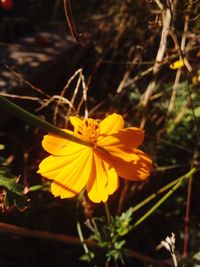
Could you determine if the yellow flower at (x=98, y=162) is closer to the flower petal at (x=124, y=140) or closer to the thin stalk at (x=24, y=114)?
the flower petal at (x=124, y=140)

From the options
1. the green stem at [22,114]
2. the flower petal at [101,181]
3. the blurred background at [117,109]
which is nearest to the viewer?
the green stem at [22,114]

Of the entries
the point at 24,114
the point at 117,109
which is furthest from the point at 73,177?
the point at 117,109

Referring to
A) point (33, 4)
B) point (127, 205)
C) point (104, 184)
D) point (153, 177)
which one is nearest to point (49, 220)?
point (127, 205)

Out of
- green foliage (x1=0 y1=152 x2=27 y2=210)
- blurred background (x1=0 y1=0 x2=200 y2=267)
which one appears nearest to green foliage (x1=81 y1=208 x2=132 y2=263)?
blurred background (x1=0 y1=0 x2=200 y2=267)

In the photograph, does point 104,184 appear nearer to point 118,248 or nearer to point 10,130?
point 118,248

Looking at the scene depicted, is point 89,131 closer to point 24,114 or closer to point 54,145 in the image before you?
point 54,145

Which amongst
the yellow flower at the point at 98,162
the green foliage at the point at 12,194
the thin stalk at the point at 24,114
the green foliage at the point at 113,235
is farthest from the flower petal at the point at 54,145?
the green foliage at the point at 113,235

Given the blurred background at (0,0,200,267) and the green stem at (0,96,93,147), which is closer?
the green stem at (0,96,93,147)

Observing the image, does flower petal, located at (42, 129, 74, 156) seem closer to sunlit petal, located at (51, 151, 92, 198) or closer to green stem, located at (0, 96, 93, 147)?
sunlit petal, located at (51, 151, 92, 198)
